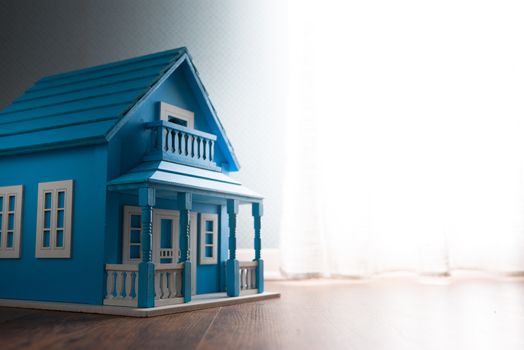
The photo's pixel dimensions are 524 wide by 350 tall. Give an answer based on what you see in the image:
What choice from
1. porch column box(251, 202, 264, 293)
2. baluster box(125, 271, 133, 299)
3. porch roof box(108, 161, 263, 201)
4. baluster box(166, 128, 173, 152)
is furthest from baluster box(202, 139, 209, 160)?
baluster box(125, 271, 133, 299)

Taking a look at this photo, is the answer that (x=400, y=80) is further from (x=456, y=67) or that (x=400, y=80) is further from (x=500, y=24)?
(x=500, y=24)

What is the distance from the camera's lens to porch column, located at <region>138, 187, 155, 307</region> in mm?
4387

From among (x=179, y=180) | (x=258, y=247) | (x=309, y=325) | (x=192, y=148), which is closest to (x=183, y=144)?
(x=192, y=148)

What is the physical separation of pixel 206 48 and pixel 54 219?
418cm

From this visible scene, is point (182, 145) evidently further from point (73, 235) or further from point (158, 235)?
point (73, 235)

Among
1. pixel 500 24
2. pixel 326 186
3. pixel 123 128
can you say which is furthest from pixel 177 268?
pixel 500 24

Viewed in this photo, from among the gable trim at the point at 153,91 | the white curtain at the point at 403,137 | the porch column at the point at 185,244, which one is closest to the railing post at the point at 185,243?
the porch column at the point at 185,244

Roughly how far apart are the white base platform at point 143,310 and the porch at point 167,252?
0.08m

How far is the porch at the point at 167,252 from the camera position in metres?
4.44

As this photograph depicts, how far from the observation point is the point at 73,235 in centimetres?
480

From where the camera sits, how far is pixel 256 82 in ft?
27.6

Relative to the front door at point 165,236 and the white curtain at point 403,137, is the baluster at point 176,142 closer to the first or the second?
the front door at point 165,236

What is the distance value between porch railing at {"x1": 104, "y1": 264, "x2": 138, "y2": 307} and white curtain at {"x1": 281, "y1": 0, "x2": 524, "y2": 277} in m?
3.40

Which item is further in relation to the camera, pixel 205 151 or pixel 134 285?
pixel 205 151
